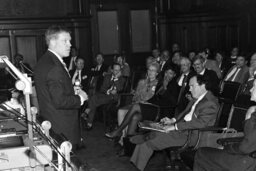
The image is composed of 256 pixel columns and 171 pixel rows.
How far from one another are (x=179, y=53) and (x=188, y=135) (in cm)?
371

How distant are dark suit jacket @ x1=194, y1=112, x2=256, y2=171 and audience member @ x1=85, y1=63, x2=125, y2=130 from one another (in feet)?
10.7

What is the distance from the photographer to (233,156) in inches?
130

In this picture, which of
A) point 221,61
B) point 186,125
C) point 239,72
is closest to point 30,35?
point 221,61

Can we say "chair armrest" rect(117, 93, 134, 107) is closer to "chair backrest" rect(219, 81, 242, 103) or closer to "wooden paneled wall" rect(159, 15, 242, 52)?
"chair backrest" rect(219, 81, 242, 103)

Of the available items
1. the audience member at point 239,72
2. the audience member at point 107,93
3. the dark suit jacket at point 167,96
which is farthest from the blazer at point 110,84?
the audience member at point 239,72

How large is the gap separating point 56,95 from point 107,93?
13.0 ft

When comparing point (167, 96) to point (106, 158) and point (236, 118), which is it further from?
point (236, 118)

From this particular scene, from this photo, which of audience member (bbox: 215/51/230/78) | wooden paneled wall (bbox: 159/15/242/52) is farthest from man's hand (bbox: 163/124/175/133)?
wooden paneled wall (bbox: 159/15/242/52)

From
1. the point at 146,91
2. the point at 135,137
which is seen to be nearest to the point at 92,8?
the point at 146,91

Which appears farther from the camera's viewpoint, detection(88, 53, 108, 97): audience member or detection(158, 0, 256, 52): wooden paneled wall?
detection(158, 0, 256, 52): wooden paneled wall

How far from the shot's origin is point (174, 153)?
4.24 m

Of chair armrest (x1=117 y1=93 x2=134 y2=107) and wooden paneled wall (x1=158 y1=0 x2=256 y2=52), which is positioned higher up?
wooden paneled wall (x1=158 y1=0 x2=256 y2=52)

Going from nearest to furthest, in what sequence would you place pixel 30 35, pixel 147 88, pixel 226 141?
pixel 226 141 → pixel 147 88 → pixel 30 35

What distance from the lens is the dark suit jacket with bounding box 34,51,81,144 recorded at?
2926 millimetres
